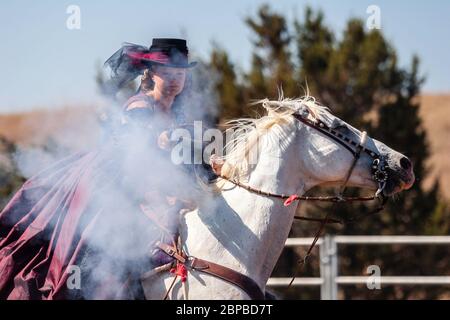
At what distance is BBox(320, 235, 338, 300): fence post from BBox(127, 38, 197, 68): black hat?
5.20 meters

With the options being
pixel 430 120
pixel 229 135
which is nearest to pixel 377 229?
pixel 229 135

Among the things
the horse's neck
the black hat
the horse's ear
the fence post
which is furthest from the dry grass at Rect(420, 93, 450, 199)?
the black hat

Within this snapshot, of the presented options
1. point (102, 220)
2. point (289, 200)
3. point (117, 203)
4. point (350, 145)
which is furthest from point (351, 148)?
point (102, 220)

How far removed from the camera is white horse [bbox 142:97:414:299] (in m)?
4.68

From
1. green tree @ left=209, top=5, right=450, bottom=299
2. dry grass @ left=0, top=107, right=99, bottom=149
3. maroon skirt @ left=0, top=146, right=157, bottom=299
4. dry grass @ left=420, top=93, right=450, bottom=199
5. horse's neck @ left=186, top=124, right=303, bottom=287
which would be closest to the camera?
maroon skirt @ left=0, top=146, right=157, bottom=299

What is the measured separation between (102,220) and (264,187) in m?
0.92

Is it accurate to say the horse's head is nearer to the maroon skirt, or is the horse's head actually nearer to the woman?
the woman

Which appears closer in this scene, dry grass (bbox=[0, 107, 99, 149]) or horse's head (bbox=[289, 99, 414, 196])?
horse's head (bbox=[289, 99, 414, 196])

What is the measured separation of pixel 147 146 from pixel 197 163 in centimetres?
34

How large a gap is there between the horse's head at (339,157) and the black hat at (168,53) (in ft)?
2.23

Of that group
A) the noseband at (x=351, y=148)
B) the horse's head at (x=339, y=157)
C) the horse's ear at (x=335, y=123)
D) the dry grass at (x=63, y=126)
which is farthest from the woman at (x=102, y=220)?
the dry grass at (x=63, y=126)

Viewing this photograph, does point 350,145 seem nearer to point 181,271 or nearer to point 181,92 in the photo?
point 181,92

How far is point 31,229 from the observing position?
4715 mm

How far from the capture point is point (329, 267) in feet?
32.1
